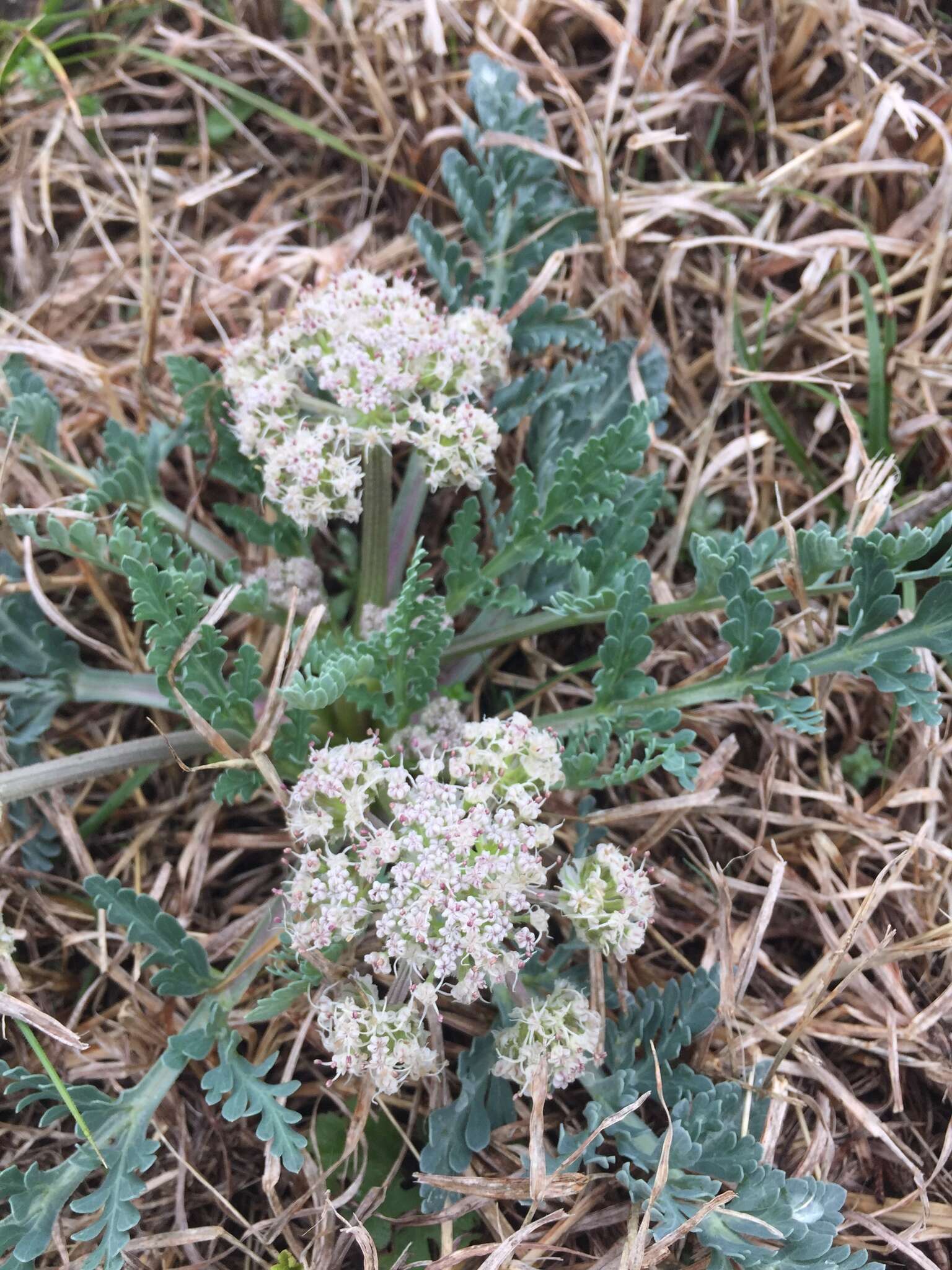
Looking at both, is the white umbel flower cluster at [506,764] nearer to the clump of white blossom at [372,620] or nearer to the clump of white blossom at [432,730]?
the clump of white blossom at [432,730]

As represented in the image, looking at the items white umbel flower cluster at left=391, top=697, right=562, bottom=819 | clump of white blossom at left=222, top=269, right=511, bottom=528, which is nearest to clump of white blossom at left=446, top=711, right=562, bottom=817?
white umbel flower cluster at left=391, top=697, right=562, bottom=819

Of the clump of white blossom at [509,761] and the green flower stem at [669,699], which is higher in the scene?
the clump of white blossom at [509,761]

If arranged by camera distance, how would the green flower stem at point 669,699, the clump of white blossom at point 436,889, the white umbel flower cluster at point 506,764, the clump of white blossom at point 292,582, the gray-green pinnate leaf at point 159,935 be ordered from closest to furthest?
the clump of white blossom at point 436,889 → the white umbel flower cluster at point 506,764 → the gray-green pinnate leaf at point 159,935 → the green flower stem at point 669,699 → the clump of white blossom at point 292,582

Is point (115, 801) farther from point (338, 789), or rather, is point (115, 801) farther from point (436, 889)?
point (436, 889)

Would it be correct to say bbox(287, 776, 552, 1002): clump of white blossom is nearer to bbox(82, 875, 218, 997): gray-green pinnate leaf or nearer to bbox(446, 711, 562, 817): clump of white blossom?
bbox(446, 711, 562, 817): clump of white blossom

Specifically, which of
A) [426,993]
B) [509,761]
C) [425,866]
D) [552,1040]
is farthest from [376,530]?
[552,1040]

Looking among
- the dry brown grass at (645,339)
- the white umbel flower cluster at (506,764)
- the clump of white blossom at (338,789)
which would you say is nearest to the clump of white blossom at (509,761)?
the white umbel flower cluster at (506,764)
